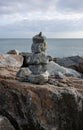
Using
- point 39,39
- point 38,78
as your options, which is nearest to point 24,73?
point 38,78

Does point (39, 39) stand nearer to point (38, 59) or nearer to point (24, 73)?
point (38, 59)

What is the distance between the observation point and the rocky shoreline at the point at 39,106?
14414 mm

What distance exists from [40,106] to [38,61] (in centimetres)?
226

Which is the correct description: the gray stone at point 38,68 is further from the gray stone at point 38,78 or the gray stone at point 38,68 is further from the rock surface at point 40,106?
the rock surface at point 40,106

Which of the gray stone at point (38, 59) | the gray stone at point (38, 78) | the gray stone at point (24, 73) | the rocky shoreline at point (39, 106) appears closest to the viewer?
the rocky shoreline at point (39, 106)

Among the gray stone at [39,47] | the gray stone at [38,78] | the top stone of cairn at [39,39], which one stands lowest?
the gray stone at [38,78]

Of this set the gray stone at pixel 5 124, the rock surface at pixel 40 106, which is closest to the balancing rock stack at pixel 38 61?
the rock surface at pixel 40 106

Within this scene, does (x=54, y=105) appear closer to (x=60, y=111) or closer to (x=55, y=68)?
(x=60, y=111)

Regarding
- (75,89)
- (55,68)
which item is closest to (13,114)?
(75,89)

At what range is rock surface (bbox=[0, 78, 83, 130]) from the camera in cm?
1443

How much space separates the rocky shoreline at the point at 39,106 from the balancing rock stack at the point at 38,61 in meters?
0.41

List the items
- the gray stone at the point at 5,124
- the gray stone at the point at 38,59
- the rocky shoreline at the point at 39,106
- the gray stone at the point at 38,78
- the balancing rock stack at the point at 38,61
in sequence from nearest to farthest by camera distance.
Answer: the gray stone at the point at 5,124 → the rocky shoreline at the point at 39,106 → the gray stone at the point at 38,78 → the balancing rock stack at the point at 38,61 → the gray stone at the point at 38,59

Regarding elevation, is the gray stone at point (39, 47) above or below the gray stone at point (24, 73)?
above

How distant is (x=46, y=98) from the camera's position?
14.8 m
